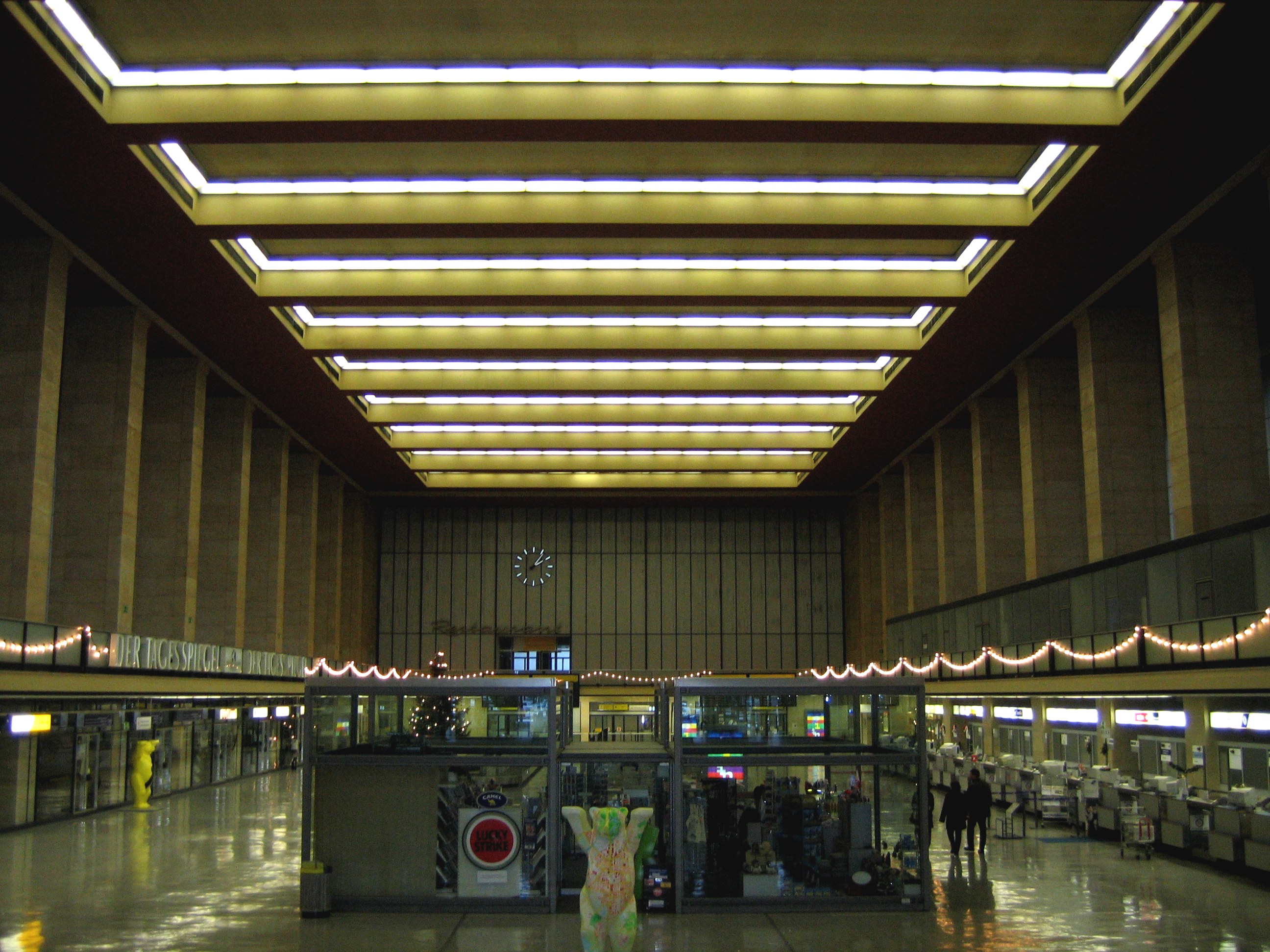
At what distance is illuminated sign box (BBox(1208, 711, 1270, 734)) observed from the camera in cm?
2134

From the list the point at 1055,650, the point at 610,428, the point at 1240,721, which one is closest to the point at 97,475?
the point at 610,428

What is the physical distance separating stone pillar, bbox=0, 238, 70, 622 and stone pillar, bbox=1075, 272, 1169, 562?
23.7 meters

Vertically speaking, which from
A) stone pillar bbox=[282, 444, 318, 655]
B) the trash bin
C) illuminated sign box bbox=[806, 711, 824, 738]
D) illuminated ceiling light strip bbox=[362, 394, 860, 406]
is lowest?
the trash bin

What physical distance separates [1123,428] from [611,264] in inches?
515

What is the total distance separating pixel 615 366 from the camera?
37.7 metres

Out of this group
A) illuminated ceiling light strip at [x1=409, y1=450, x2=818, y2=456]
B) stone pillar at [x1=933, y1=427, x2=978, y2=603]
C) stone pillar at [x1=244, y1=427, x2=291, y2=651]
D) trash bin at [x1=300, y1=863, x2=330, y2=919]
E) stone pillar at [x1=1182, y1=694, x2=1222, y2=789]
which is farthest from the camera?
illuminated ceiling light strip at [x1=409, y1=450, x2=818, y2=456]

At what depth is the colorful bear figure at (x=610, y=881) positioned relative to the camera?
1299 centimetres

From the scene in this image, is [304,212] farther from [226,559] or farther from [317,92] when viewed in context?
[226,559]

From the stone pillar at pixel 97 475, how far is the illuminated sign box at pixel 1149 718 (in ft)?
76.9

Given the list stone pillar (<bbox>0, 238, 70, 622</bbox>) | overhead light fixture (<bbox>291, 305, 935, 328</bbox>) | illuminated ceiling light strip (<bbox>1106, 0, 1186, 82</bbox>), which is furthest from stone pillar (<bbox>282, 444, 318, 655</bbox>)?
illuminated ceiling light strip (<bbox>1106, 0, 1186, 82</bbox>)

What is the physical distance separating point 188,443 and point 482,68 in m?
19.3

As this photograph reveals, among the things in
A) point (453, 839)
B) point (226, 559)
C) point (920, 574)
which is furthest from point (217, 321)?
point (920, 574)

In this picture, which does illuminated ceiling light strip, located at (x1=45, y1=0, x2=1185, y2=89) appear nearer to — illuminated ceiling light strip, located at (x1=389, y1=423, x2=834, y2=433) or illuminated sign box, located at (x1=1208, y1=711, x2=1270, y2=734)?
illuminated sign box, located at (x1=1208, y1=711, x2=1270, y2=734)

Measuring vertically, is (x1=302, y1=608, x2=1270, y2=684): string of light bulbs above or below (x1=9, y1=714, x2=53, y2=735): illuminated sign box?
above
